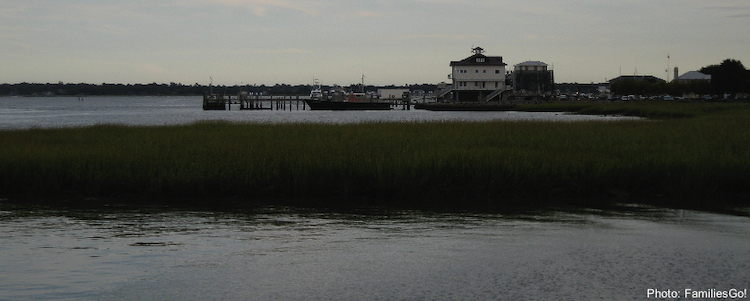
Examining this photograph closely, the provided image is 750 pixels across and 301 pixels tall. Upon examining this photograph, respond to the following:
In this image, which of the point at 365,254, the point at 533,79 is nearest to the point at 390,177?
the point at 365,254

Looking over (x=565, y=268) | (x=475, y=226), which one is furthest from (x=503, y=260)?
(x=475, y=226)

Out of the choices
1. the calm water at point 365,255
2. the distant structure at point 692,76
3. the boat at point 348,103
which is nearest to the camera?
the calm water at point 365,255

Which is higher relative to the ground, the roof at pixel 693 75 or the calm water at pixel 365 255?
the roof at pixel 693 75

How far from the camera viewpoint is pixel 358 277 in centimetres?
1125

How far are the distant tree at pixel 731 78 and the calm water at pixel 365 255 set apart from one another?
10742 cm

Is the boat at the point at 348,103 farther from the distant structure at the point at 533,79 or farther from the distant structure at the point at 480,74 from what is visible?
the distant structure at the point at 533,79

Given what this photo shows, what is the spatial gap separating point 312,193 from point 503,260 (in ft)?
25.8

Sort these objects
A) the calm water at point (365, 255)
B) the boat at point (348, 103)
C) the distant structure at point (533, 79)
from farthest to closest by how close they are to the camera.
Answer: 1. the distant structure at point (533, 79)
2. the boat at point (348, 103)
3. the calm water at point (365, 255)

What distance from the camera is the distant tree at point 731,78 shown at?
110125mm

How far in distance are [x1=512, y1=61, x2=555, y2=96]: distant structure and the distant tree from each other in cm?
3303

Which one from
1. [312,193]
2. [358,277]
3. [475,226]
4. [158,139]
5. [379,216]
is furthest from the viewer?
[158,139]

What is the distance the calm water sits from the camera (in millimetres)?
10586

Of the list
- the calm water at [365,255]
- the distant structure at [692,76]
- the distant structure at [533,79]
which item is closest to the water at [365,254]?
the calm water at [365,255]

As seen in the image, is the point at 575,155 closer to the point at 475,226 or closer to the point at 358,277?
the point at 475,226
